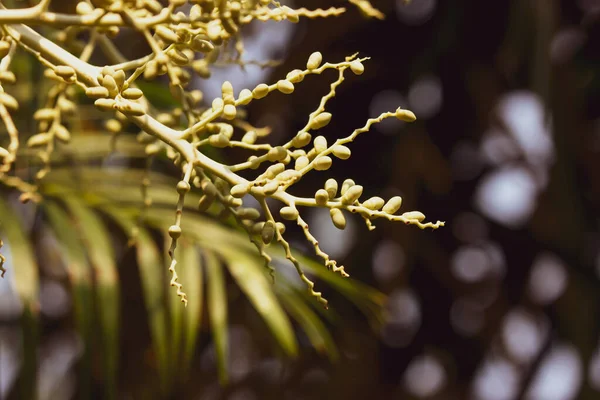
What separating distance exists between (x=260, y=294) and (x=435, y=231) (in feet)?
3.18

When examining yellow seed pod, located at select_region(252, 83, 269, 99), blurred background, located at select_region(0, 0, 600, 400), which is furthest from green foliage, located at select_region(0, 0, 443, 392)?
blurred background, located at select_region(0, 0, 600, 400)

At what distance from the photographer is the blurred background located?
1.47 meters

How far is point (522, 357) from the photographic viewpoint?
163 centimetres

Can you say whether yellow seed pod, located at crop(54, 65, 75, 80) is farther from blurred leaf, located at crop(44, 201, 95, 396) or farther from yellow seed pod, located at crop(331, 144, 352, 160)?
blurred leaf, located at crop(44, 201, 95, 396)

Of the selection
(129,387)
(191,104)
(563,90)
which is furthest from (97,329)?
(563,90)

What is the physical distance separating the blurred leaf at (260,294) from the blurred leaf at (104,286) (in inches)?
4.1

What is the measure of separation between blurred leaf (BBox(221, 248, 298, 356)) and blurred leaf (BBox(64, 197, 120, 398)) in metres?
0.10

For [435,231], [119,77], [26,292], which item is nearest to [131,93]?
[119,77]

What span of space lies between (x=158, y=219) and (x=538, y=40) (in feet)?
1.58

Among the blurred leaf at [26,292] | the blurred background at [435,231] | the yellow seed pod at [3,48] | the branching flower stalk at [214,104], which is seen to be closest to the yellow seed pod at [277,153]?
the branching flower stalk at [214,104]

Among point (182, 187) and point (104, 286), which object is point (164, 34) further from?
point (104, 286)

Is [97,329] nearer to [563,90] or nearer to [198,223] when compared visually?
[198,223]

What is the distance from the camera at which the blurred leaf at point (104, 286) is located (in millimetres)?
583

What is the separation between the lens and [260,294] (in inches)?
25.2
